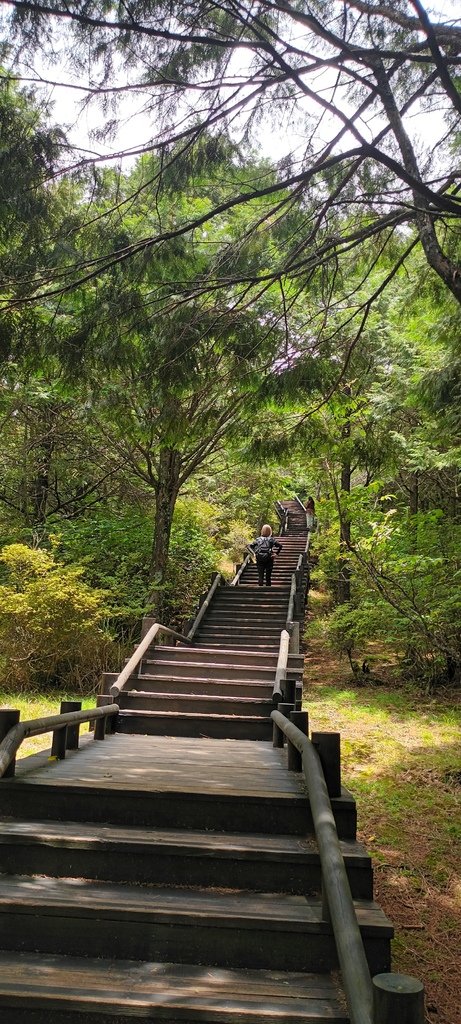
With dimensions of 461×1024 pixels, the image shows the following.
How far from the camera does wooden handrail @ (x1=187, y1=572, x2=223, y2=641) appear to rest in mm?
11988

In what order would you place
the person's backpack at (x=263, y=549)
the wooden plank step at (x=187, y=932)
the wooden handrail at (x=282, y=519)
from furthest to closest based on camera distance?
1. the wooden handrail at (x=282, y=519)
2. the person's backpack at (x=263, y=549)
3. the wooden plank step at (x=187, y=932)

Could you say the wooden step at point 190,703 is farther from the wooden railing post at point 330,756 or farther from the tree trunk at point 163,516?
the tree trunk at point 163,516

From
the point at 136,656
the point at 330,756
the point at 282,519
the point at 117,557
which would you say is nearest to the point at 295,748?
the point at 330,756

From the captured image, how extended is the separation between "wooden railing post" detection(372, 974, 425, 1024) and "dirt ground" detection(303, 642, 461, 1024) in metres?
2.16

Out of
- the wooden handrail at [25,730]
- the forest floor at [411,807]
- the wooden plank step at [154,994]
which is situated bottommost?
the forest floor at [411,807]

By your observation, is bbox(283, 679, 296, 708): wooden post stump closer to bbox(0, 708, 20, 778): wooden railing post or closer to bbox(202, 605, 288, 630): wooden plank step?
bbox(0, 708, 20, 778): wooden railing post

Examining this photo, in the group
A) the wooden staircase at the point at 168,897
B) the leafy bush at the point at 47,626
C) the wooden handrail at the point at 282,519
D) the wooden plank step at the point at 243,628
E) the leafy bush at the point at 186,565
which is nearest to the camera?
the wooden staircase at the point at 168,897

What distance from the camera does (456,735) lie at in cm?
863

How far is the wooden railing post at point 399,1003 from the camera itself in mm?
1689

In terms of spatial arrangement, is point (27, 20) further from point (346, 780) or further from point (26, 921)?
point (346, 780)

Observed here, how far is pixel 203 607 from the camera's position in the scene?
1312cm

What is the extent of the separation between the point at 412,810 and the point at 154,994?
447 centimetres

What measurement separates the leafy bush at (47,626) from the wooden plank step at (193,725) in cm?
380

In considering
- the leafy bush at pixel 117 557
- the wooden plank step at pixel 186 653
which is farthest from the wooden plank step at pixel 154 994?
the leafy bush at pixel 117 557
